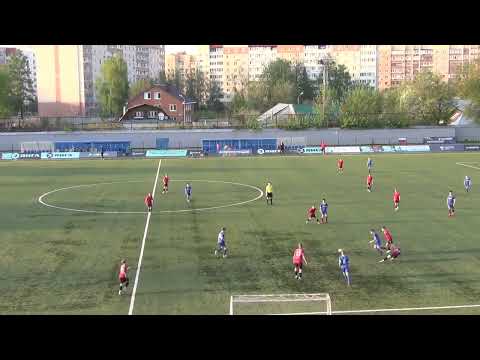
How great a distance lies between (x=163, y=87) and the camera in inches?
3748

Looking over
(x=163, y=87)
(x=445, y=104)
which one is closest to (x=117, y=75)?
(x=163, y=87)

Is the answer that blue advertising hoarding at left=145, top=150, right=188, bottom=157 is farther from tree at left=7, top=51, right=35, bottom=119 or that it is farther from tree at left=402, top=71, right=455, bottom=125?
tree at left=7, top=51, right=35, bottom=119

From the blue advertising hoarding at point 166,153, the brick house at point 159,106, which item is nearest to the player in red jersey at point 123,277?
the blue advertising hoarding at point 166,153

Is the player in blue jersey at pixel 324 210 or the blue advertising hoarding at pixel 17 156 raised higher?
the blue advertising hoarding at pixel 17 156

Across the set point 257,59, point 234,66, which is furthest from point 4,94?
point 257,59

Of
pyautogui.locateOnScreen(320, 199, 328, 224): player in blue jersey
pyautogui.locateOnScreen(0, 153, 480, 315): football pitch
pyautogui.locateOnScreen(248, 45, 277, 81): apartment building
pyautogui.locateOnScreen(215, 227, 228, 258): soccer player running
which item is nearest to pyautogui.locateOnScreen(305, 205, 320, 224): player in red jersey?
pyautogui.locateOnScreen(320, 199, 328, 224): player in blue jersey

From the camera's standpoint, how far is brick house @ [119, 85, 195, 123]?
294 feet

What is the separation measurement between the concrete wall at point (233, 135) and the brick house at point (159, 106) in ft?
62.0

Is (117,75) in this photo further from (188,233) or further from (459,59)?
(459,59)

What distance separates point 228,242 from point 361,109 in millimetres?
55711

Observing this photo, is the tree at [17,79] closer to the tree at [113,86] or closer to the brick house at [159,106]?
the tree at [113,86]

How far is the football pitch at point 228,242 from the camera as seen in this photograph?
17406mm

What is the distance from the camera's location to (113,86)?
102312mm
